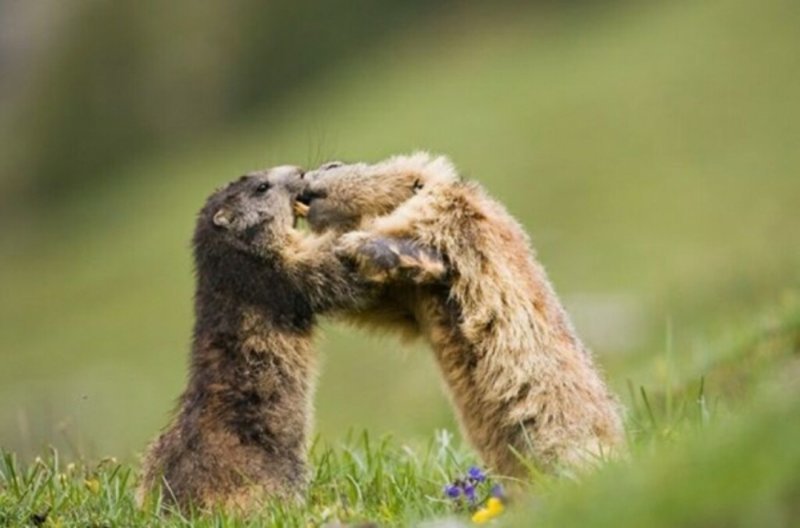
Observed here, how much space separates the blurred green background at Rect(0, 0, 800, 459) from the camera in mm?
23672

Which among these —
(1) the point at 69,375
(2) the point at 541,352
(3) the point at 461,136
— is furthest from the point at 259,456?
(3) the point at 461,136

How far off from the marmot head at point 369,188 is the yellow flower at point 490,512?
258 centimetres

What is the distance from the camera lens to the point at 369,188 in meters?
8.85

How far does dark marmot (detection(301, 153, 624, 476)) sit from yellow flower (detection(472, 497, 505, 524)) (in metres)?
0.88

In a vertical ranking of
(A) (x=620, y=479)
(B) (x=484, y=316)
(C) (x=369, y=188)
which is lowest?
(A) (x=620, y=479)

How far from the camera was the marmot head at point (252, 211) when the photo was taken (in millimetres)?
9031

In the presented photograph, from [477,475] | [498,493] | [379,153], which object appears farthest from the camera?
[379,153]

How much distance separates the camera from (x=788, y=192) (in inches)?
1198

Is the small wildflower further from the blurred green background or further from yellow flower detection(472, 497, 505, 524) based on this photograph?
yellow flower detection(472, 497, 505, 524)

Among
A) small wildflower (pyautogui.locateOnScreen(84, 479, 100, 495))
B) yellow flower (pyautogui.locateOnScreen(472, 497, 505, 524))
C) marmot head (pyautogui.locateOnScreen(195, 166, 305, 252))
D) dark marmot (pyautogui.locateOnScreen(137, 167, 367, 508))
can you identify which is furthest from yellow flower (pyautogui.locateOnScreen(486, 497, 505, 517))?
marmot head (pyautogui.locateOnScreen(195, 166, 305, 252))

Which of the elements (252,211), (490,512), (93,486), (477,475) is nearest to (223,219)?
(252,211)

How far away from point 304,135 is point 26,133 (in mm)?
21446

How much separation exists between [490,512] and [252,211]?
3216 mm

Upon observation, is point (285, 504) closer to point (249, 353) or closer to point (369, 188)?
point (249, 353)
